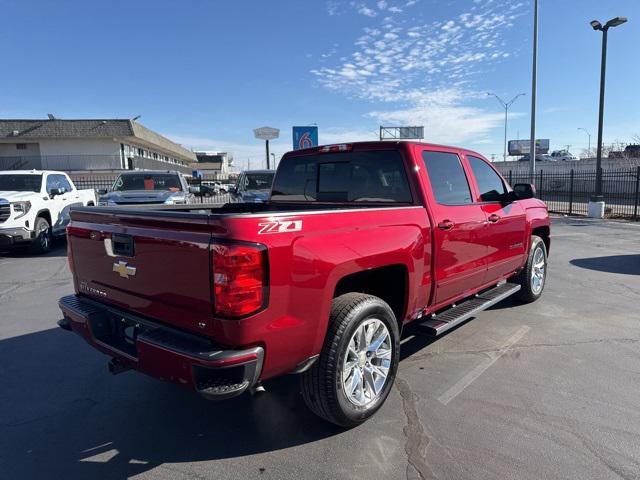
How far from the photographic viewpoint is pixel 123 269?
9.67ft

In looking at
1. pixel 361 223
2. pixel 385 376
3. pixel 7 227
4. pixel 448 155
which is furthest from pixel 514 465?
pixel 7 227

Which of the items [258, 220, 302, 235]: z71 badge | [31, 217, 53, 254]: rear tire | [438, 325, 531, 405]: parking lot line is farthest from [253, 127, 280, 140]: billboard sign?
[258, 220, 302, 235]: z71 badge

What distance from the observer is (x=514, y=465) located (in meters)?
2.68

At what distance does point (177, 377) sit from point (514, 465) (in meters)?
2.05

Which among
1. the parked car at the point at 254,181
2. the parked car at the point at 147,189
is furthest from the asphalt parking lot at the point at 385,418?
the parked car at the point at 254,181

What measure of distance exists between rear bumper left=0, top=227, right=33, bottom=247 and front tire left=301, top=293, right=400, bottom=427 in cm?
898

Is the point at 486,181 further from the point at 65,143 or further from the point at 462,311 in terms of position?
the point at 65,143

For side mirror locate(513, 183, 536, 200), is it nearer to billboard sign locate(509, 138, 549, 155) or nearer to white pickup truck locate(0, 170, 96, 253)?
white pickup truck locate(0, 170, 96, 253)

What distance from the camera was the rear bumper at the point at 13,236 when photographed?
362 inches

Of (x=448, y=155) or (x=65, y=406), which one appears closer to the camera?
(x=65, y=406)

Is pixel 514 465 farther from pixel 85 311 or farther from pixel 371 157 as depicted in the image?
pixel 85 311

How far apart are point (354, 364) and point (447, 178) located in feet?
6.67

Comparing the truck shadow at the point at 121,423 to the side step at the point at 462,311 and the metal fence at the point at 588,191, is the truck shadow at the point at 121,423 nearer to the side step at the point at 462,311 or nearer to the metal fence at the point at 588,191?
the side step at the point at 462,311

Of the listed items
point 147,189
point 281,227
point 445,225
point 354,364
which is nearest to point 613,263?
point 445,225
